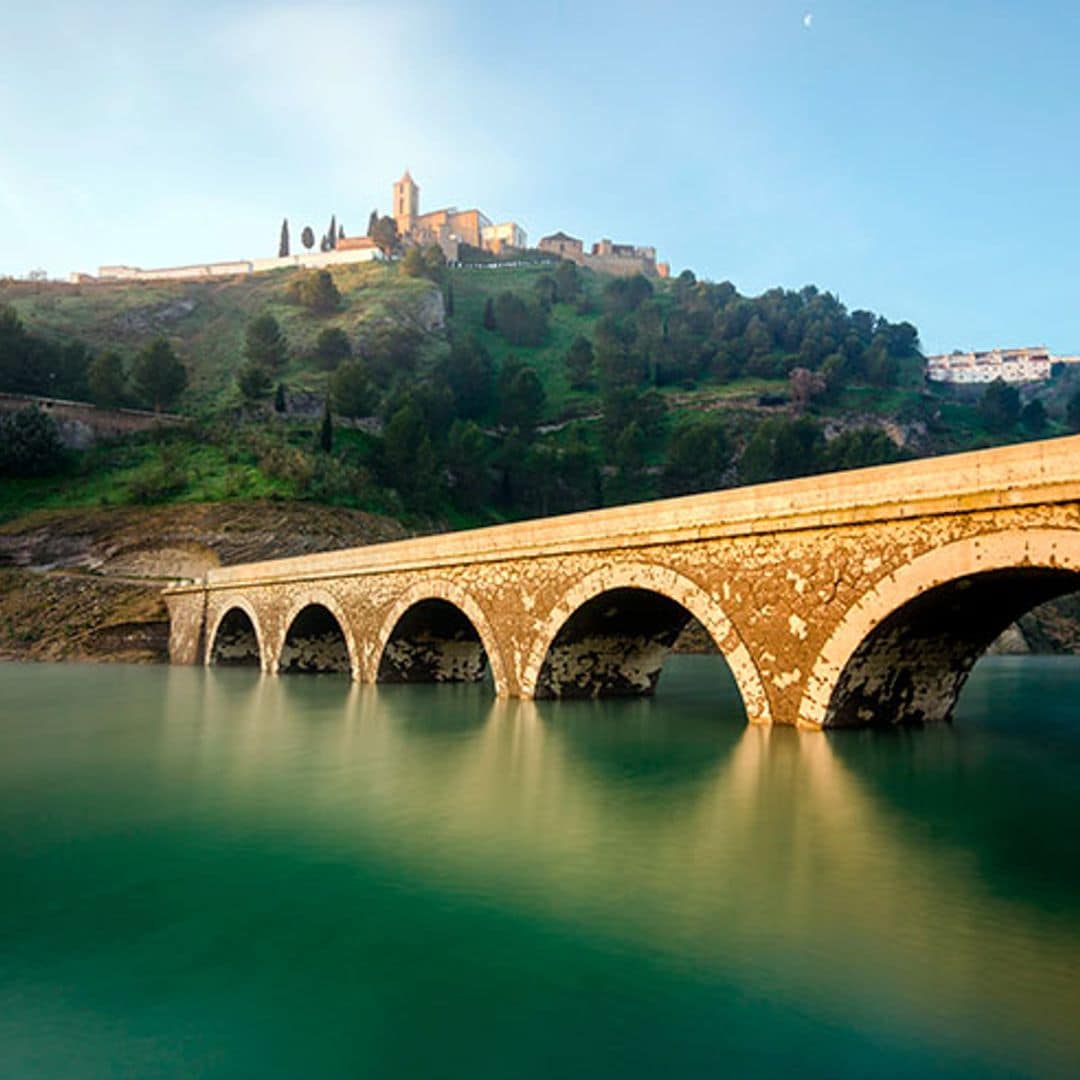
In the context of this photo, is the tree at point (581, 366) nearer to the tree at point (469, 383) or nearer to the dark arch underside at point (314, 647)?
the tree at point (469, 383)

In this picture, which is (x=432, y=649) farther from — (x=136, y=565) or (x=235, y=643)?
(x=136, y=565)

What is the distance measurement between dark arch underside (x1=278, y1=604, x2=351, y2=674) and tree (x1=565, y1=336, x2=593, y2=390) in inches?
2299

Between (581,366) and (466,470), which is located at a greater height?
(581,366)

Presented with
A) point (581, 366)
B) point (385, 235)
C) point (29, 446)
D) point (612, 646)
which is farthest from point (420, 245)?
point (612, 646)

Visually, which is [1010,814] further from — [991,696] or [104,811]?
[991,696]

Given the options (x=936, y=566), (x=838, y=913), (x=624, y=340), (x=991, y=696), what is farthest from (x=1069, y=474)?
(x=624, y=340)

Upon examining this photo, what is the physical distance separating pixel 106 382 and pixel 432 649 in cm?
4196

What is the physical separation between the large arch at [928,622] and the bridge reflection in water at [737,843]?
24.4 inches

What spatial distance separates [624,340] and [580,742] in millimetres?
80539

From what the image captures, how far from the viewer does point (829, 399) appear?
78.3m

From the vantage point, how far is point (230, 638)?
36344 mm

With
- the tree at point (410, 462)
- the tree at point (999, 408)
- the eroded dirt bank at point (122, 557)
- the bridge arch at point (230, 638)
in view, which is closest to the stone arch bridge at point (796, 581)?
the bridge arch at point (230, 638)

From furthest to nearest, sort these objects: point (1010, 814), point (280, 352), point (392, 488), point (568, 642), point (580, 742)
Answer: point (280, 352), point (392, 488), point (568, 642), point (580, 742), point (1010, 814)

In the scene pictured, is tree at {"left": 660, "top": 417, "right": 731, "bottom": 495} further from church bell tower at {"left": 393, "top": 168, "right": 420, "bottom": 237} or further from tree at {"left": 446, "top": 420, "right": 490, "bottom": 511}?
church bell tower at {"left": 393, "top": 168, "right": 420, "bottom": 237}
